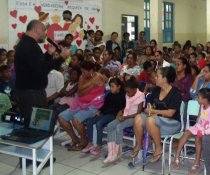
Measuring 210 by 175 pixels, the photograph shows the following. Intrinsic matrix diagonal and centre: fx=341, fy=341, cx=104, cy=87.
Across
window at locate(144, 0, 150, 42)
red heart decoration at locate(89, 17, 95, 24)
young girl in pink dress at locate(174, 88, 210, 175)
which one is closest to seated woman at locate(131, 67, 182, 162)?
young girl in pink dress at locate(174, 88, 210, 175)

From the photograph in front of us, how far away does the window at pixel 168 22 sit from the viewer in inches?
430

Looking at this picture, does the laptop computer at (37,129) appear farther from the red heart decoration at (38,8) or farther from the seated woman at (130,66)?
the red heart decoration at (38,8)

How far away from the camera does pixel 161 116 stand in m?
3.51

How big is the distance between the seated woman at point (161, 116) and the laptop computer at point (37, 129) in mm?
1080

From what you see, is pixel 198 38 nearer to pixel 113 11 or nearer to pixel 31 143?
pixel 113 11

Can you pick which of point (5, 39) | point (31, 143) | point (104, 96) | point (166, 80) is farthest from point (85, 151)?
point (5, 39)

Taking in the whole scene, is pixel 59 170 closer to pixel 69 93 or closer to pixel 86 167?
pixel 86 167

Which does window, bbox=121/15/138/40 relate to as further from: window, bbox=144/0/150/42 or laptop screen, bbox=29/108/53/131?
laptop screen, bbox=29/108/53/131

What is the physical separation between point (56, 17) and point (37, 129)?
15.5ft

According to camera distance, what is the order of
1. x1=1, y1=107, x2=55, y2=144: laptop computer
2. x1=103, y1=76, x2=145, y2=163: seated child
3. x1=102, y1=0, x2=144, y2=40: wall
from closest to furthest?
x1=1, y1=107, x2=55, y2=144: laptop computer < x1=103, y1=76, x2=145, y2=163: seated child < x1=102, y1=0, x2=144, y2=40: wall

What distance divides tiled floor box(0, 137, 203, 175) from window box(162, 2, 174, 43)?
7.68m

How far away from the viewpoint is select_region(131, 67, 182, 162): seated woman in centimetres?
339

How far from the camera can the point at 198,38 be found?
1277 centimetres

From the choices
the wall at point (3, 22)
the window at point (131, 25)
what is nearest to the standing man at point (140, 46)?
the window at point (131, 25)
